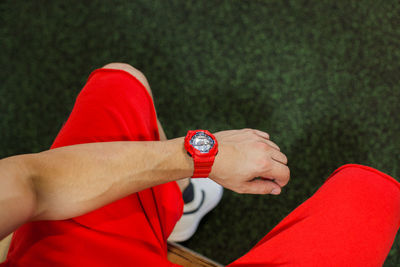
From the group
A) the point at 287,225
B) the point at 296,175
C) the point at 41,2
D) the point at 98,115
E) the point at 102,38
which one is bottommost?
the point at 296,175

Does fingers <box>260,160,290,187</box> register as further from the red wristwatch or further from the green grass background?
the green grass background

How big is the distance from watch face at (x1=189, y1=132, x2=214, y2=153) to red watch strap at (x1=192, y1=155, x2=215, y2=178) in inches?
0.6

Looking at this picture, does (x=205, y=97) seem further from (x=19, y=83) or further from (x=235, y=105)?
(x=19, y=83)

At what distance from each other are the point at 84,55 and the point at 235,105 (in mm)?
687

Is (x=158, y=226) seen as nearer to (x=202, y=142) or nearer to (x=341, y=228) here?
(x=202, y=142)

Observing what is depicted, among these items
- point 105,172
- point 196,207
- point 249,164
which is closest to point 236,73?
point 196,207

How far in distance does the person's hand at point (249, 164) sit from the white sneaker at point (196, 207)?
0.42m

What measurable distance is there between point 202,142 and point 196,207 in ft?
1.60

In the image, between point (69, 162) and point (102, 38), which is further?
point (102, 38)

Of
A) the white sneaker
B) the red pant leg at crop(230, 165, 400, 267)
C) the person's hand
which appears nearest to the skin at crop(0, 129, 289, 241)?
the person's hand

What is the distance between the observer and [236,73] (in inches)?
47.5

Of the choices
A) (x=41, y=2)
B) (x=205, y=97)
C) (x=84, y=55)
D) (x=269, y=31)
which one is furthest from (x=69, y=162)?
(x=41, y=2)

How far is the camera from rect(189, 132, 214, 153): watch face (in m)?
0.60

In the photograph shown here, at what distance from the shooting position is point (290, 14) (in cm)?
123
